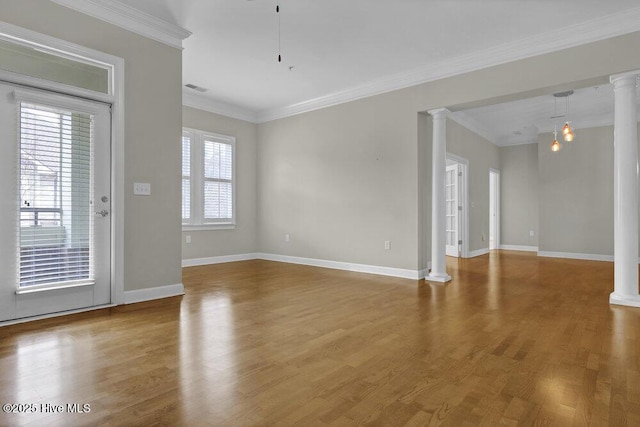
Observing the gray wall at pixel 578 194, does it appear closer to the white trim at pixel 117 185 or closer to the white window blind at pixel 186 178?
the white window blind at pixel 186 178

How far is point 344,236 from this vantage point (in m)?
5.88

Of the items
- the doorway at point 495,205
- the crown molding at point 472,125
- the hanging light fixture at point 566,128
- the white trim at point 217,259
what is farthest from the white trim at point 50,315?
the doorway at point 495,205

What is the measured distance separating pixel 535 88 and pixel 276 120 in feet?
14.4

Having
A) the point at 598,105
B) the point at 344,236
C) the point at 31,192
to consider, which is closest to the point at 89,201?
the point at 31,192

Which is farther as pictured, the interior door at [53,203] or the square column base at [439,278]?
the square column base at [439,278]

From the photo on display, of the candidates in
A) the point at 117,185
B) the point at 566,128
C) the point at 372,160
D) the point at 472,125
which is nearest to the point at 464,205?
the point at 472,125

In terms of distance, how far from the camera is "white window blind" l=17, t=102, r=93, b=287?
2957mm

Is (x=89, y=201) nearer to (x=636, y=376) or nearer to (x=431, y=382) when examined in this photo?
(x=431, y=382)

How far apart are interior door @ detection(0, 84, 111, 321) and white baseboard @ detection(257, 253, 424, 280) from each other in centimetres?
342

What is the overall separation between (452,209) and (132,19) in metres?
6.40

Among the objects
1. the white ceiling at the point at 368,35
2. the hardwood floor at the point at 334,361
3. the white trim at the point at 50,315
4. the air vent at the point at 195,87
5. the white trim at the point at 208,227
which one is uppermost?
the air vent at the point at 195,87

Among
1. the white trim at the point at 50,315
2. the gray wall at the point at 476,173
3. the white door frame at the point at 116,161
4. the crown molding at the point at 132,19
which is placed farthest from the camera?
the gray wall at the point at 476,173

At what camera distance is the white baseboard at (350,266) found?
5074 millimetres

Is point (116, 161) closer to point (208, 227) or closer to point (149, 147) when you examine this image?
point (149, 147)
